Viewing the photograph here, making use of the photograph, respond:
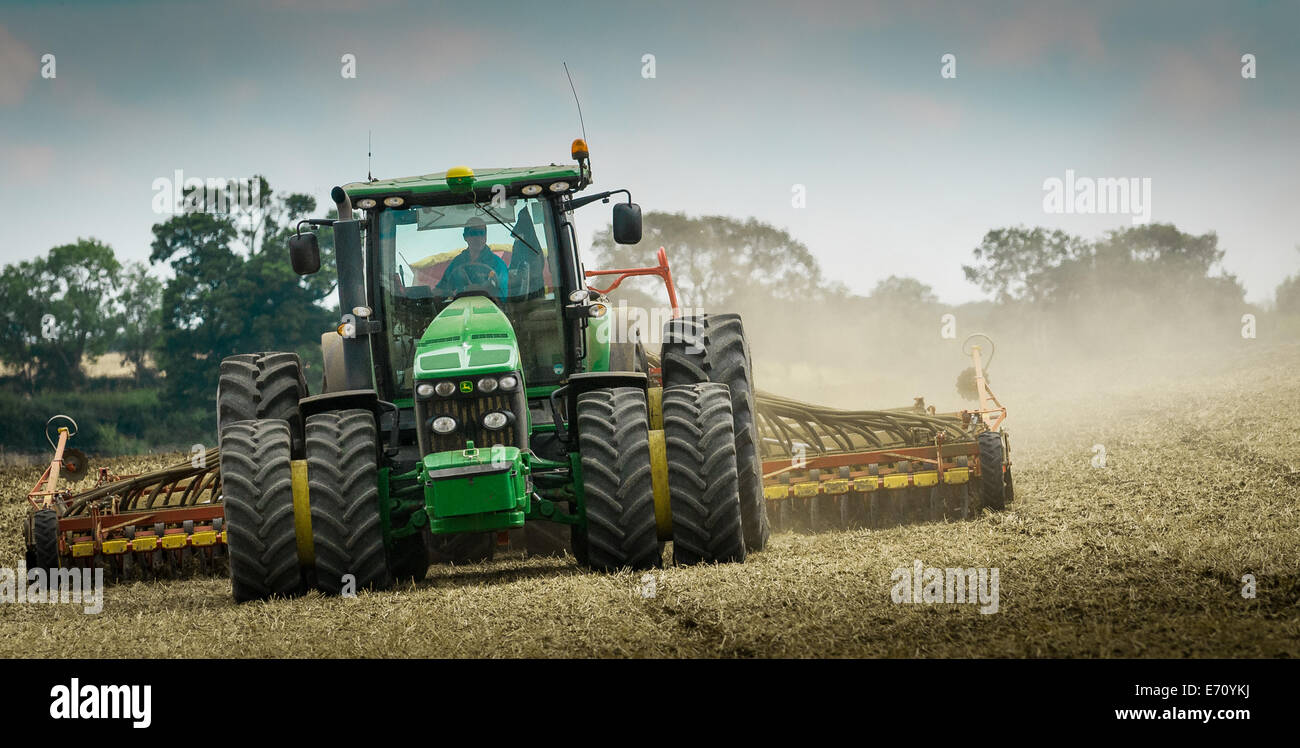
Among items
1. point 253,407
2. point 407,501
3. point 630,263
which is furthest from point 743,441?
point 630,263

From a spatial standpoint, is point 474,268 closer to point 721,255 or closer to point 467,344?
point 467,344

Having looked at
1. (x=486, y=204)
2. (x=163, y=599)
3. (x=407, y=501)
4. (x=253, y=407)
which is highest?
(x=486, y=204)

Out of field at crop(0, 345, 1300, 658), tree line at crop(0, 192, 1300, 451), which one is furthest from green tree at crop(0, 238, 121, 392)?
field at crop(0, 345, 1300, 658)

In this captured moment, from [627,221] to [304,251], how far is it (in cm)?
202

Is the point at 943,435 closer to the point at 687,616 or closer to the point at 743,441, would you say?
the point at 743,441

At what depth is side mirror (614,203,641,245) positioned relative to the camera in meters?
8.21

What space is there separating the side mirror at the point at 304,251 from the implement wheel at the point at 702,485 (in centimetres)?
243

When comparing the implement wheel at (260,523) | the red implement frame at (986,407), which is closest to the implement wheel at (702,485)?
the implement wheel at (260,523)

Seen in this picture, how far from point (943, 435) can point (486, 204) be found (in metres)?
4.65

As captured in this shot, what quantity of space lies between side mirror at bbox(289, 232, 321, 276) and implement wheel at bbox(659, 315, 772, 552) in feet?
7.73

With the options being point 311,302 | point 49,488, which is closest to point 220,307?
point 311,302

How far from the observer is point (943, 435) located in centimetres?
1104

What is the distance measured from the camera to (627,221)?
820 cm
